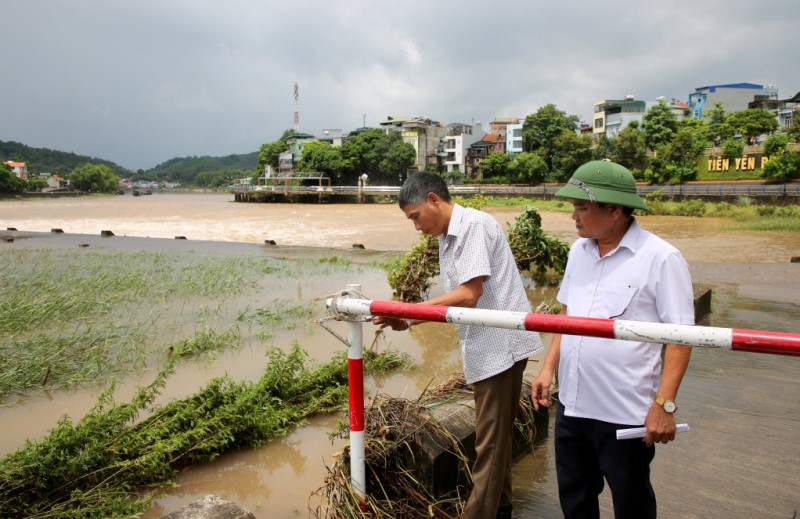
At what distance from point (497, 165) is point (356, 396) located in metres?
61.8

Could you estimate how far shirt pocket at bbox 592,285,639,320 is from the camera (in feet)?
6.62

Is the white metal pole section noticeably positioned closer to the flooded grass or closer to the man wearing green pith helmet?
the man wearing green pith helmet

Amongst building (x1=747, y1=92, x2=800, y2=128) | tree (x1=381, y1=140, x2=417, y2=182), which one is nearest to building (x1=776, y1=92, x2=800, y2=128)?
building (x1=747, y1=92, x2=800, y2=128)

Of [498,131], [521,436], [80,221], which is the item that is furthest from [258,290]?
[498,131]

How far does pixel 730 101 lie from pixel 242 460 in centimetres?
8670

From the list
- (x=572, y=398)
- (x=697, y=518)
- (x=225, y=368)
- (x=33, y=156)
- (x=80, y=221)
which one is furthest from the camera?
(x=33, y=156)

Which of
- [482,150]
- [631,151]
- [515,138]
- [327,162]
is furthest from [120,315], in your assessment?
[482,150]

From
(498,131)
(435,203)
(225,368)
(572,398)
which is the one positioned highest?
(498,131)

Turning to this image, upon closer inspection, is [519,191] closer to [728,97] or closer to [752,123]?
[752,123]

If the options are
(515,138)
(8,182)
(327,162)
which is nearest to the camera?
(515,138)

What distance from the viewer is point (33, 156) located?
162750 millimetres

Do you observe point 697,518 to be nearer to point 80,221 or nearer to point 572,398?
point 572,398

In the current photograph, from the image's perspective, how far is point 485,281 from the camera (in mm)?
2531

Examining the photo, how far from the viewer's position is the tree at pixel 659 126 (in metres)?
52.0
